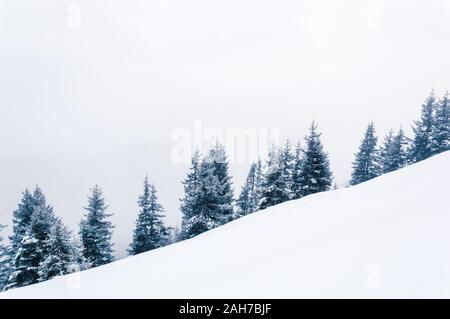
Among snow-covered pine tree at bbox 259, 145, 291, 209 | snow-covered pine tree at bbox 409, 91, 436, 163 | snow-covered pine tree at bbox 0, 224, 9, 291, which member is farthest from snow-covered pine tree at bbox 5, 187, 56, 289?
snow-covered pine tree at bbox 409, 91, 436, 163

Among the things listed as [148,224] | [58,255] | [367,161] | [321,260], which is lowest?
[321,260]

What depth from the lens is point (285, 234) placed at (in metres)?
6.68

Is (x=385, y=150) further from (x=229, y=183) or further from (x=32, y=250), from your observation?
(x=32, y=250)

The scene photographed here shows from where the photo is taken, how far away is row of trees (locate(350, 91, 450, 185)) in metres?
27.2

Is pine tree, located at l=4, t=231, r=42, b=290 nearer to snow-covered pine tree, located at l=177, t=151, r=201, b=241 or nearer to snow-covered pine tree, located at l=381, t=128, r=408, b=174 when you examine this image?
snow-covered pine tree, located at l=177, t=151, r=201, b=241

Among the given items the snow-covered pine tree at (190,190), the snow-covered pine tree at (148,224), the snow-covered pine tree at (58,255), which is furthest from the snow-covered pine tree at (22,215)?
the snow-covered pine tree at (190,190)

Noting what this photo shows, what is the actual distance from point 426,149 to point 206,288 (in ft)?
103

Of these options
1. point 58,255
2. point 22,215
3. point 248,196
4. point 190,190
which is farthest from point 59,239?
point 248,196

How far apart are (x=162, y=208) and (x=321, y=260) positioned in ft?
72.0

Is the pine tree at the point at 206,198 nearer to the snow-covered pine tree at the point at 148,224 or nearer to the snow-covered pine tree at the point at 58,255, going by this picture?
the snow-covered pine tree at the point at 148,224

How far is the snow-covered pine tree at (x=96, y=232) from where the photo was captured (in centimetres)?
2298

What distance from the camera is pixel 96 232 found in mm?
23312

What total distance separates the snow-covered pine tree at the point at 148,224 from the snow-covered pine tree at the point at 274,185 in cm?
951
